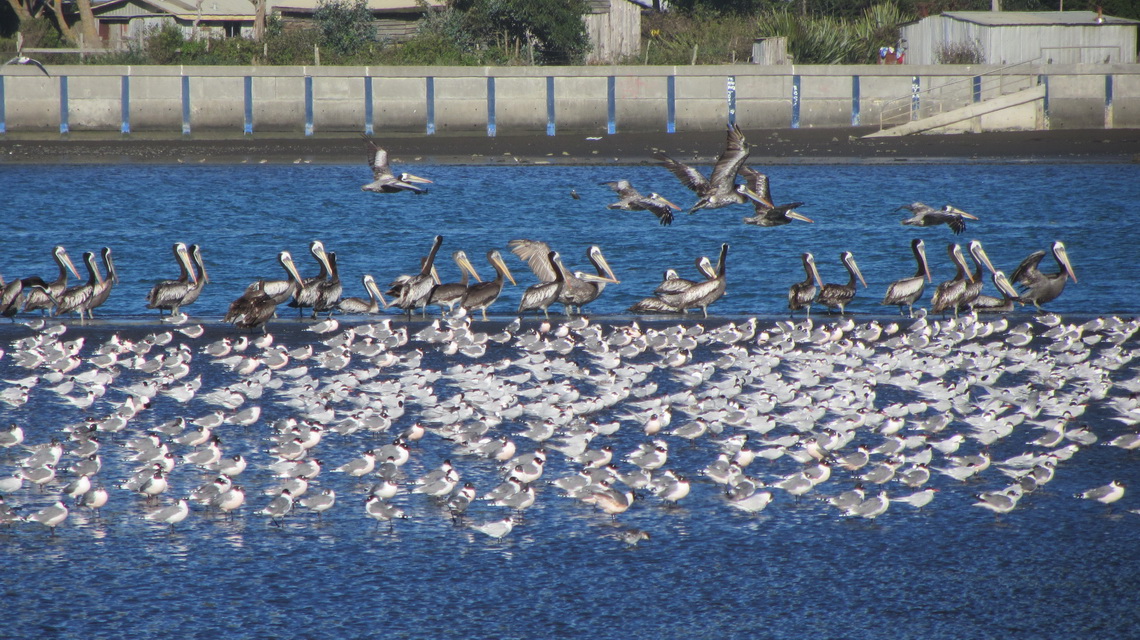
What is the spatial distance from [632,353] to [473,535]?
6456 mm

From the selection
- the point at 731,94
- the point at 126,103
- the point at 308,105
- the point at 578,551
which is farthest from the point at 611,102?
the point at 578,551

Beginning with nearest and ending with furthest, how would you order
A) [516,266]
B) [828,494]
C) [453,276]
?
[828,494] → [453,276] → [516,266]

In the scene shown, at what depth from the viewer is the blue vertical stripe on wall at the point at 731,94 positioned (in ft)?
171

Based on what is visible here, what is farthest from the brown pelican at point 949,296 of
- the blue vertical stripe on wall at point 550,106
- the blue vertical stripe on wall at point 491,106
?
the blue vertical stripe on wall at point 491,106

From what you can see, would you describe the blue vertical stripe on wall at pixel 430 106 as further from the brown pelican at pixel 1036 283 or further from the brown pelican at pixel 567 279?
the brown pelican at pixel 1036 283

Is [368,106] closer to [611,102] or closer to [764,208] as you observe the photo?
[611,102]

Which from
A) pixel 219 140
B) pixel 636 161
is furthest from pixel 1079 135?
pixel 219 140

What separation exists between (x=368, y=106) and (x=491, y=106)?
4954mm

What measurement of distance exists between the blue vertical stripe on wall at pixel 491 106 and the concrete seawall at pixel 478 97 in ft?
0.26

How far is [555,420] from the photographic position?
499 inches

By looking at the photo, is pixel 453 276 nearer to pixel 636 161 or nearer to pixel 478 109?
pixel 636 161

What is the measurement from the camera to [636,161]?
1892 inches

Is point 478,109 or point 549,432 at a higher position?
point 478,109

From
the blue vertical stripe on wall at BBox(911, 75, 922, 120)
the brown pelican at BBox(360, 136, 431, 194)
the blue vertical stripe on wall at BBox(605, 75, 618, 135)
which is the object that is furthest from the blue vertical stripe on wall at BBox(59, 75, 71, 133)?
the blue vertical stripe on wall at BBox(911, 75, 922, 120)
